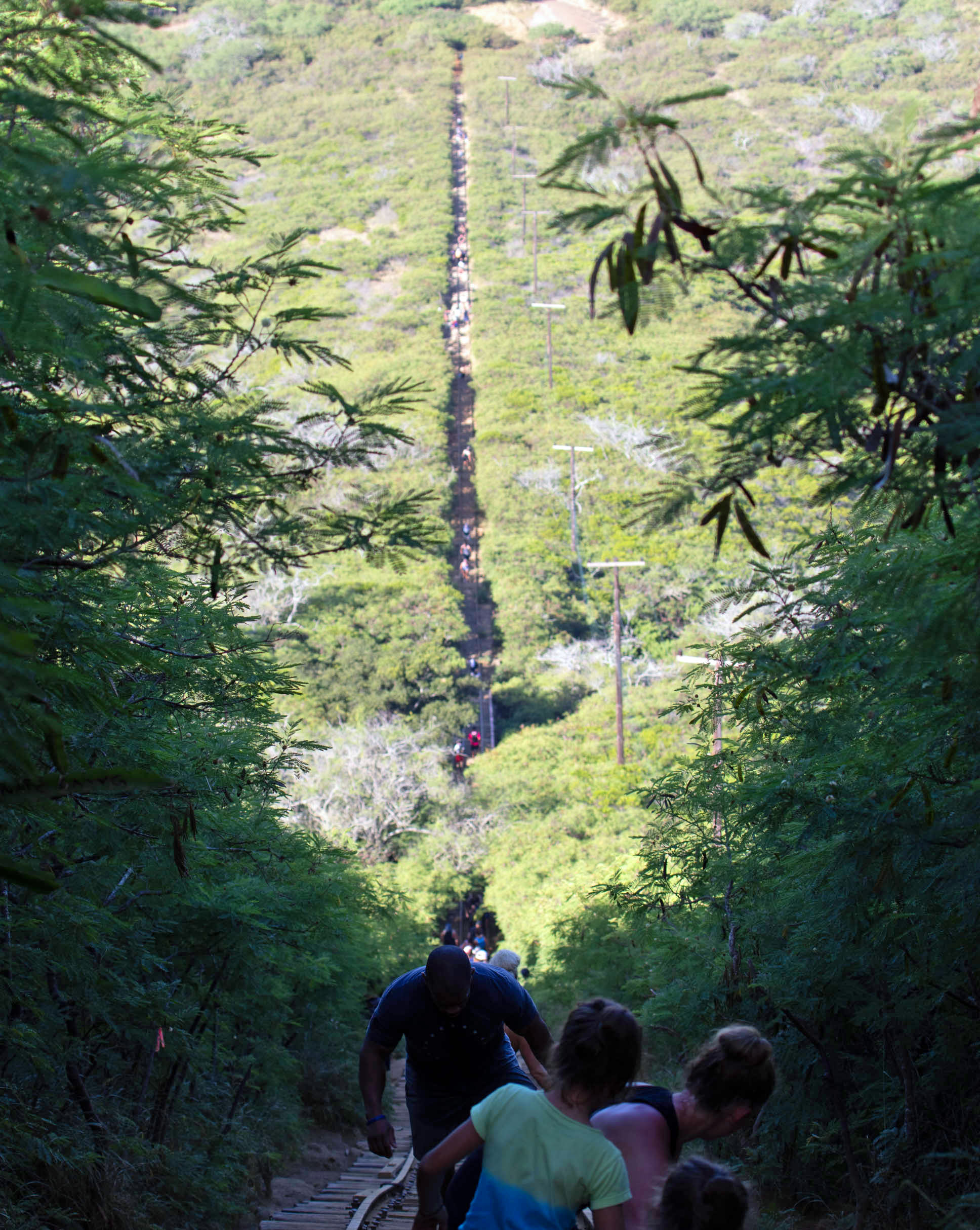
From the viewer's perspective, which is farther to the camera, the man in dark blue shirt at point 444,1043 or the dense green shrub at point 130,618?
the man in dark blue shirt at point 444,1043

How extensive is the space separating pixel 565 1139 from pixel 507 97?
10980 cm

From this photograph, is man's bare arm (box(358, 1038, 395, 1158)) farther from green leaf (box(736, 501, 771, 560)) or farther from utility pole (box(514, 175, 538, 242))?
utility pole (box(514, 175, 538, 242))

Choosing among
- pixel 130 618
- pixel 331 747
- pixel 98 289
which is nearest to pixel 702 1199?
pixel 98 289

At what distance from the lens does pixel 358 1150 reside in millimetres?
16344

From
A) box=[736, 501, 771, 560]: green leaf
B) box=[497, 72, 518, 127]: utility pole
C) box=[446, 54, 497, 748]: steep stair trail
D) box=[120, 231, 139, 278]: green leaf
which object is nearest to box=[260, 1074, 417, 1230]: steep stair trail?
box=[736, 501, 771, 560]: green leaf

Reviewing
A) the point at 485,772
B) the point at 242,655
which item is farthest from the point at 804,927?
the point at 485,772

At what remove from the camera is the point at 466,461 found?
5612 centimetres

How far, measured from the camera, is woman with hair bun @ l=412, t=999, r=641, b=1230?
271cm

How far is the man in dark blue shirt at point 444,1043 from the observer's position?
418 centimetres

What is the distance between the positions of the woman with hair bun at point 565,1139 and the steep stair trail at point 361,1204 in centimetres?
412

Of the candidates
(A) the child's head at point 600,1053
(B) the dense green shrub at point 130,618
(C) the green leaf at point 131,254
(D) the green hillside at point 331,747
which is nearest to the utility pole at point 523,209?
(D) the green hillside at point 331,747

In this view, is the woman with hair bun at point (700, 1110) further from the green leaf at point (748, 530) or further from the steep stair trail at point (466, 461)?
the steep stair trail at point (466, 461)

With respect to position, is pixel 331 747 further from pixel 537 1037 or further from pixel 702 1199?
pixel 702 1199

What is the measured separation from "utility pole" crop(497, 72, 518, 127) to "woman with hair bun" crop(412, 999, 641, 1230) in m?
101
